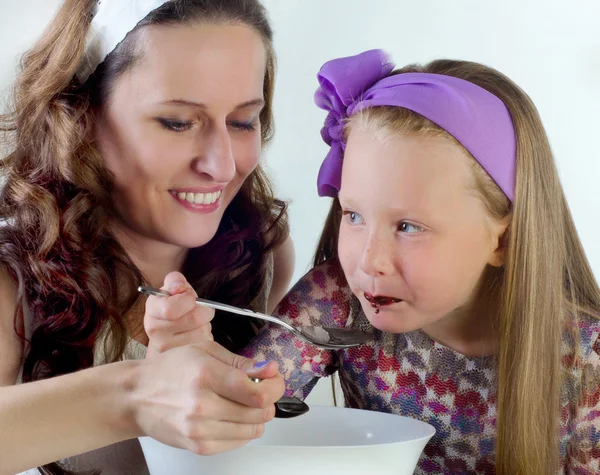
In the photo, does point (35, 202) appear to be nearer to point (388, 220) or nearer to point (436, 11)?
point (388, 220)

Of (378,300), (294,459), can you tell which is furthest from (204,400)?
(378,300)

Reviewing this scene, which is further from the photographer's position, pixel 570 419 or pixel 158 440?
pixel 570 419

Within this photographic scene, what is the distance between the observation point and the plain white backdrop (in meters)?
1.87

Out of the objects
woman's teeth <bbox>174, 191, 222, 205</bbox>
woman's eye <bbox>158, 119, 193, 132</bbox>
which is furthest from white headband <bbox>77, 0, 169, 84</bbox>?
woman's teeth <bbox>174, 191, 222, 205</bbox>

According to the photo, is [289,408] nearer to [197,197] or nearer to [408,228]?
[408,228]

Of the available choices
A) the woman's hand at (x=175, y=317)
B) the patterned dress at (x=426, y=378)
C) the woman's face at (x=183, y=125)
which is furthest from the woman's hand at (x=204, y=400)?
the woman's face at (x=183, y=125)

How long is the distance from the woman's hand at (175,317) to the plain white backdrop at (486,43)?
83cm

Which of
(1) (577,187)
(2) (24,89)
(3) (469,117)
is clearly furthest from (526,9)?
(2) (24,89)

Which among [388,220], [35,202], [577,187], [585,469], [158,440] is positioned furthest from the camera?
[577,187]

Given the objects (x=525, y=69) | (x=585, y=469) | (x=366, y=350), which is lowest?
(x=585, y=469)

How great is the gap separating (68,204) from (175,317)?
40cm

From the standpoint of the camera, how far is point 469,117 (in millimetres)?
1029

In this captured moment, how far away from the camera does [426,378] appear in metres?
1.19

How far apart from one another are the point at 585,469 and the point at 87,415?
2.18 ft
